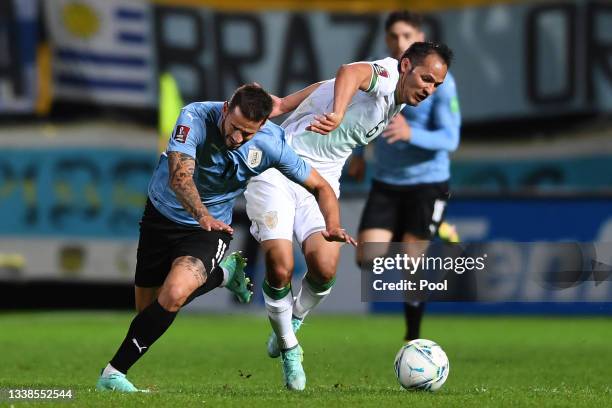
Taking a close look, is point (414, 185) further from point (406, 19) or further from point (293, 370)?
point (293, 370)

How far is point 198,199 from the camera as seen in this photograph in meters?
6.08

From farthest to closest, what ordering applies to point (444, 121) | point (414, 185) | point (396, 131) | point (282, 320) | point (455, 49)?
point (455, 49) → point (414, 185) → point (444, 121) → point (396, 131) → point (282, 320)

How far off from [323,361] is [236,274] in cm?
188

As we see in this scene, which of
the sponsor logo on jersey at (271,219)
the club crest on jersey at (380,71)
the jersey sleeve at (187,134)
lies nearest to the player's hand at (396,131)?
the club crest on jersey at (380,71)

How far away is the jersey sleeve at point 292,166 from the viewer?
6.49 metres

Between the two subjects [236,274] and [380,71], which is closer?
[380,71]

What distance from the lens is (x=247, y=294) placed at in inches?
301

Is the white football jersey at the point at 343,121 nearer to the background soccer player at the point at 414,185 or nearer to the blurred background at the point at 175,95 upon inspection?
the background soccer player at the point at 414,185

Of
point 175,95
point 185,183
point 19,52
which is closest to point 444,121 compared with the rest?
point 185,183

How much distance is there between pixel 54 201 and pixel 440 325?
16.5 ft

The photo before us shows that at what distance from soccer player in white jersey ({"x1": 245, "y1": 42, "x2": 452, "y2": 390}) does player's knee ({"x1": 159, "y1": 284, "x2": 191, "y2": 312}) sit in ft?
2.76

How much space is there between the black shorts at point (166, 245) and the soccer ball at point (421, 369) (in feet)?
3.71

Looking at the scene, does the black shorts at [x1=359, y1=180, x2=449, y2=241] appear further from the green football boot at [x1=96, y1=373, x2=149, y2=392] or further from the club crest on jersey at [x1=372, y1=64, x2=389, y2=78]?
the green football boot at [x1=96, y1=373, x2=149, y2=392]

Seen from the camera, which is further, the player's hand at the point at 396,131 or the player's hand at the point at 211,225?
the player's hand at the point at 396,131
